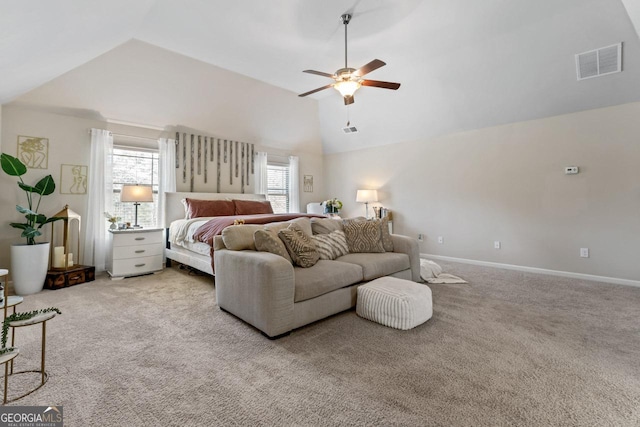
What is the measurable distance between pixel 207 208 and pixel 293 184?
256 cm

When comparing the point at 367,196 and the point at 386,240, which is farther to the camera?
Result: the point at 367,196

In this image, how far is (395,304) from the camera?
8.03ft

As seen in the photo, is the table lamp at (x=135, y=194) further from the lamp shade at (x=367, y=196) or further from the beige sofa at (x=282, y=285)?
the lamp shade at (x=367, y=196)

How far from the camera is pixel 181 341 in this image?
229 centimetres

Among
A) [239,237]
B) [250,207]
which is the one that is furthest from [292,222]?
[250,207]

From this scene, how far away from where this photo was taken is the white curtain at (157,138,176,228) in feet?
16.2

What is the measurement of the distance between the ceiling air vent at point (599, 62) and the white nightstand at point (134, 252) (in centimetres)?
635

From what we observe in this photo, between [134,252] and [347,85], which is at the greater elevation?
[347,85]

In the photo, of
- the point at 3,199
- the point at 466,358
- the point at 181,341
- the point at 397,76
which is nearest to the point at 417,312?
the point at 466,358

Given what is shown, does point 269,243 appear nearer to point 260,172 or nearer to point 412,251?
point 412,251

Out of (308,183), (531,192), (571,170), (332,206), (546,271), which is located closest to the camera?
(571,170)

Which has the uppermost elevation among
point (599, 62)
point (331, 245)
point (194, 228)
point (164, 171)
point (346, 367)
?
point (599, 62)

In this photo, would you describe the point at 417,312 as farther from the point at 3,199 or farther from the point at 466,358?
the point at 3,199

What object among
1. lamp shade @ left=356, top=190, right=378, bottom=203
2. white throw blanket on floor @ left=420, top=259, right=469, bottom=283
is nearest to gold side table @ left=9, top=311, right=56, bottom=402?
white throw blanket on floor @ left=420, top=259, right=469, bottom=283
